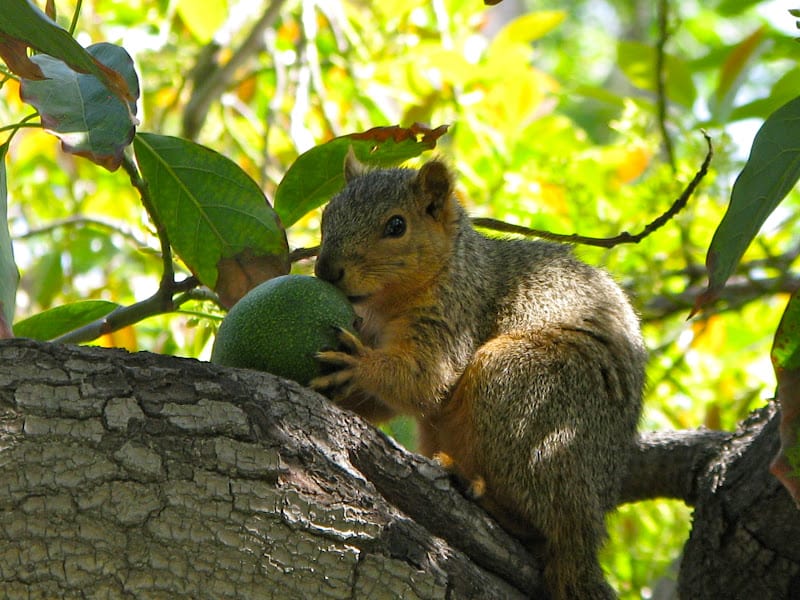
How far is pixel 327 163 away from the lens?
2.54 metres

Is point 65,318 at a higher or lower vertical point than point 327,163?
lower

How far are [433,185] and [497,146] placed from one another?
1342 millimetres

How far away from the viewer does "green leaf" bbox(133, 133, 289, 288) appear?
233cm

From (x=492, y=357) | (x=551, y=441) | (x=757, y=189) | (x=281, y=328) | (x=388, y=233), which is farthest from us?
(x=388, y=233)

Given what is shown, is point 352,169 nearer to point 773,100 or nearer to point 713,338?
point 773,100

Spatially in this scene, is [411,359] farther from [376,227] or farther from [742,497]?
[742,497]

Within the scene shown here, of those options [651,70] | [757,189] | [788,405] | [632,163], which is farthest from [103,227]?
[788,405]

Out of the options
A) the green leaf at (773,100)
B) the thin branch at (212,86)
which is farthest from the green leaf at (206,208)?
the green leaf at (773,100)

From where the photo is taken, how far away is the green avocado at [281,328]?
212cm

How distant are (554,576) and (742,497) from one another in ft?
1.66

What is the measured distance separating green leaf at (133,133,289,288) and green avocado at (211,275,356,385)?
148 mm

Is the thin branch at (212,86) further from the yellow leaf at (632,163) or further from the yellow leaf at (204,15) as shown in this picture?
the yellow leaf at (632,163)

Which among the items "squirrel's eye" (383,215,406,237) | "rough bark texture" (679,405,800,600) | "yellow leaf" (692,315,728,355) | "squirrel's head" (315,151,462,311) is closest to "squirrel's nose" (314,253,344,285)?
"squirrel's head" (315,151,462,311)

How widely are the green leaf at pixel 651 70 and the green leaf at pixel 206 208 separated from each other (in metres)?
2.38
